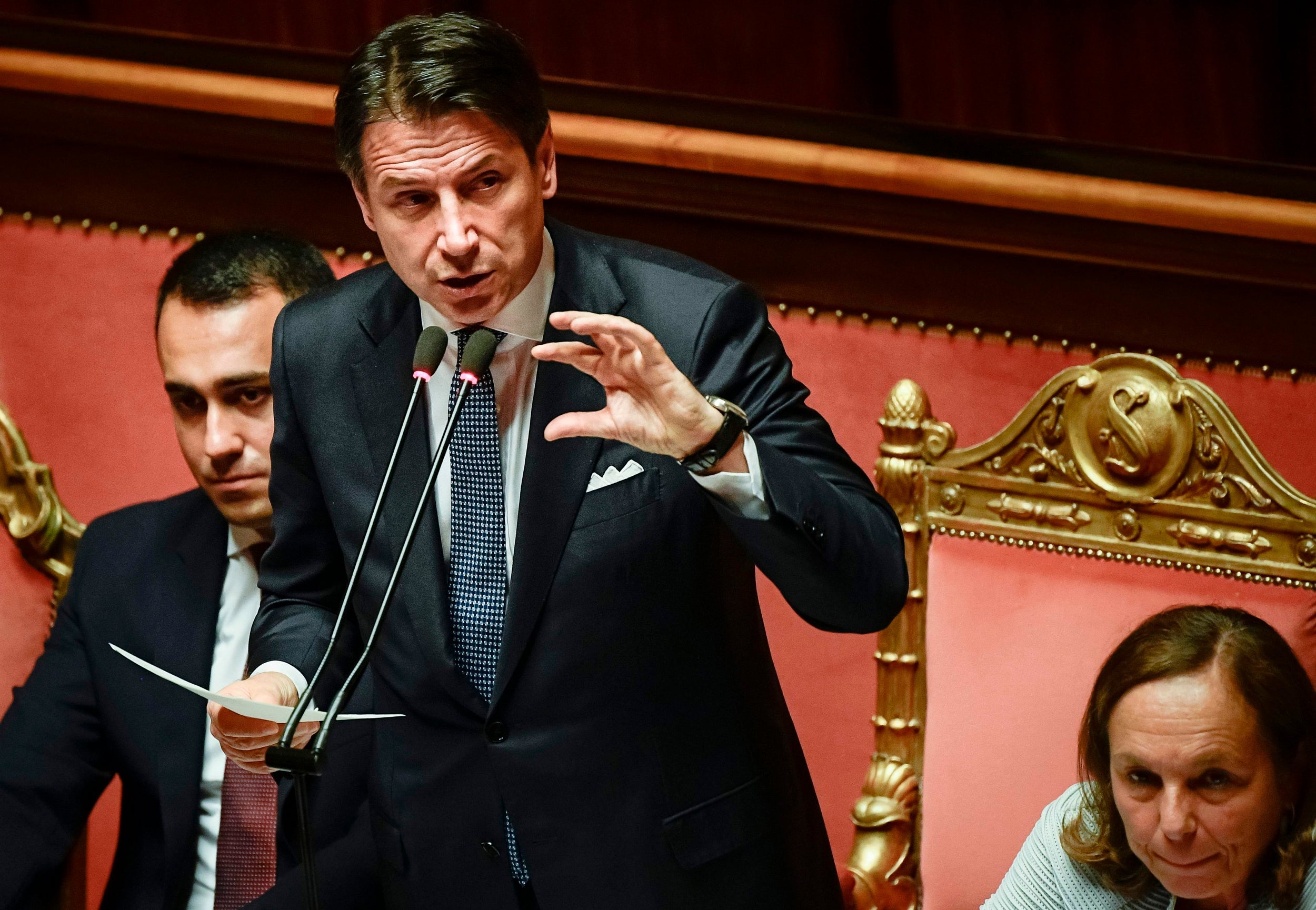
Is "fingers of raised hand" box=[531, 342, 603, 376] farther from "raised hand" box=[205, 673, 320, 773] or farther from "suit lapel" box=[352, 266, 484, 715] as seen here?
"raised hand" box=[205, 673, 320, 773]

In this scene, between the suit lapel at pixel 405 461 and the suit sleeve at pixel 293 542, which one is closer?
the suit lapel at pixel 405 461

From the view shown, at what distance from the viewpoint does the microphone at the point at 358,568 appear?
109cm

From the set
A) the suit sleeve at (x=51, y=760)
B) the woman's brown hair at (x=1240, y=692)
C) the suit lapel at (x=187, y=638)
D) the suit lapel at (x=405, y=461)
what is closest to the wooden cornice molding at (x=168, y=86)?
the suit lapel at (x=187, y=638)

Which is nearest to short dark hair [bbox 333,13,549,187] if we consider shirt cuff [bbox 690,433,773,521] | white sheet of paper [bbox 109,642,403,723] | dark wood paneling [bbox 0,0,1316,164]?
shirt cuff [bbox 690,433,773,521]

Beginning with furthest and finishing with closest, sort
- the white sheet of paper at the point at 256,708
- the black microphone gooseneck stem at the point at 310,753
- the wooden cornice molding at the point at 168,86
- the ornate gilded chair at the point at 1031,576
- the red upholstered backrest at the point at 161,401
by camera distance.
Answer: the wooden cornice molding at the point at 168,86 < the red upholstered backrest at the point at 161,401 < the ornate gilded chair at the point at 1031,576 < the white sheet of paper at the point at 256,708 < the black microphone gooseneck stem at the point at 310,753

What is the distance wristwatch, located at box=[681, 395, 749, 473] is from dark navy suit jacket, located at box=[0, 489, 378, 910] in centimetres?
82

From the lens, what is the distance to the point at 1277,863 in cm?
139

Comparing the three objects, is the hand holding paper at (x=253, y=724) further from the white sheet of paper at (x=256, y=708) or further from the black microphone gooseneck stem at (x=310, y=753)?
the black microphone gooseneck stem at (x=310, y=753)

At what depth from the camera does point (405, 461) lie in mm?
1467

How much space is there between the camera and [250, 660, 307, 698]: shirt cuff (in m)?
1.42

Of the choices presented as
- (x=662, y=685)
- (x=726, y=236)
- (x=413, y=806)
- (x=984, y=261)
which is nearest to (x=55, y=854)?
(x=413, y=806)

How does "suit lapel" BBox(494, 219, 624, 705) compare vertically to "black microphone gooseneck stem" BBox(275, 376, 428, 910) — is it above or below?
above

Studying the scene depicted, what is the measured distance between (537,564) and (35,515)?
42.3 inches

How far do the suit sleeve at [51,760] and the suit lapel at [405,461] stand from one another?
2.41 ft
